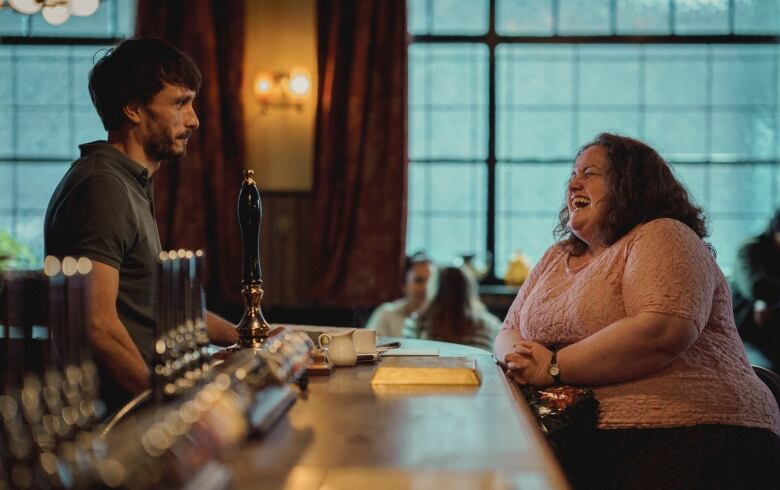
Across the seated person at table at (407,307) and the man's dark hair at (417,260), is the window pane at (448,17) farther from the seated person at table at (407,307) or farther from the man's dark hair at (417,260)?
the seated person at table at (407,307)

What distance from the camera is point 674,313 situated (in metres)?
2.18

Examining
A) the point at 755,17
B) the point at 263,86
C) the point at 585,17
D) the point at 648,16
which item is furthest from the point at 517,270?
the point at 755,17

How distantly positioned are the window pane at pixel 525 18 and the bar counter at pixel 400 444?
5330 mm

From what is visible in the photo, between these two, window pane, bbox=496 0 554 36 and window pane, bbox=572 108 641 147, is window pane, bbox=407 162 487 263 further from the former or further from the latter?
window pane, bbox=496 0 554 36

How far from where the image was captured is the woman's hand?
230 centimetres

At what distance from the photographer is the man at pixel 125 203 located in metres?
2.10

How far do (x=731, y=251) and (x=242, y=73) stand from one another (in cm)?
398

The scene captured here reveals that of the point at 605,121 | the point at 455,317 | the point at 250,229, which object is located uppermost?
the point at 605,121

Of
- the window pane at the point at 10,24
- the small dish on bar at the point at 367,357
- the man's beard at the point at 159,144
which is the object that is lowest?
the small dish on bar at the point at 367,357

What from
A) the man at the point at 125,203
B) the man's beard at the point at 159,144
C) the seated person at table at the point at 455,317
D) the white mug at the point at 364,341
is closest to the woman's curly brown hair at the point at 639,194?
the white mug at the point at 364,341

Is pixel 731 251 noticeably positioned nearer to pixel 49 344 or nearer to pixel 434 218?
pixel 434 218

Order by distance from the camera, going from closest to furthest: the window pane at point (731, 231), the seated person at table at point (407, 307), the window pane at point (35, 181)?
1. the seated person at table at point (407, 307)
2. the window pane at point (731, 231)
3. the window pane at point (35, 181)

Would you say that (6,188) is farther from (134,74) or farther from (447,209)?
(134,74)

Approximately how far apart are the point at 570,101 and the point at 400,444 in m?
5.87
